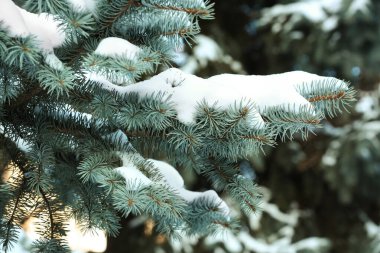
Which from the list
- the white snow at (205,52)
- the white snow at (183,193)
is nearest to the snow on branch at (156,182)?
the white snow at (183,193)

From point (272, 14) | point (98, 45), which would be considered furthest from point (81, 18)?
point (272, 14)

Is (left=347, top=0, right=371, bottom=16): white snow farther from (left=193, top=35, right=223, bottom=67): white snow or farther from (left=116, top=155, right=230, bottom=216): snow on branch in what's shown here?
(left=116, top=155, right=230, bottom=216): snow on branch

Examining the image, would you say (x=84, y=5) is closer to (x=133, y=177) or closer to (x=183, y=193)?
(x=133, y=177)

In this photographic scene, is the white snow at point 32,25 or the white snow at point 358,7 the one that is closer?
the white snow at point 32,25

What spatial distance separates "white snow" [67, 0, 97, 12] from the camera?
2.38ft

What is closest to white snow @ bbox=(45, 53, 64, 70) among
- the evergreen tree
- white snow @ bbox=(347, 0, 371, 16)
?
the evergreen tree

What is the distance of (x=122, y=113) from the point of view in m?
0.78

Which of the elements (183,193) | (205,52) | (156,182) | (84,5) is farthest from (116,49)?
(205,52)

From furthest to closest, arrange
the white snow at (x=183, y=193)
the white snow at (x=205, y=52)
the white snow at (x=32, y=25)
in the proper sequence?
1. the white snow at (x=205, y=52)
2. the white snow at (x=183, y=193)
3. the white snow at (x=32, y=25)

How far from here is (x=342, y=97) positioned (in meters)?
0.77

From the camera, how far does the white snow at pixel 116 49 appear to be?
0.72 m

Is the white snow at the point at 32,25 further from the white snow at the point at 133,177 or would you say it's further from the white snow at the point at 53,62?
the white snow at the point at 133,177

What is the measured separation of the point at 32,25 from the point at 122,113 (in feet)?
0.52

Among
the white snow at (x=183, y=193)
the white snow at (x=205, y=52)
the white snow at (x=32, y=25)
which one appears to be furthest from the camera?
the white snow at (x=205, y=52)
